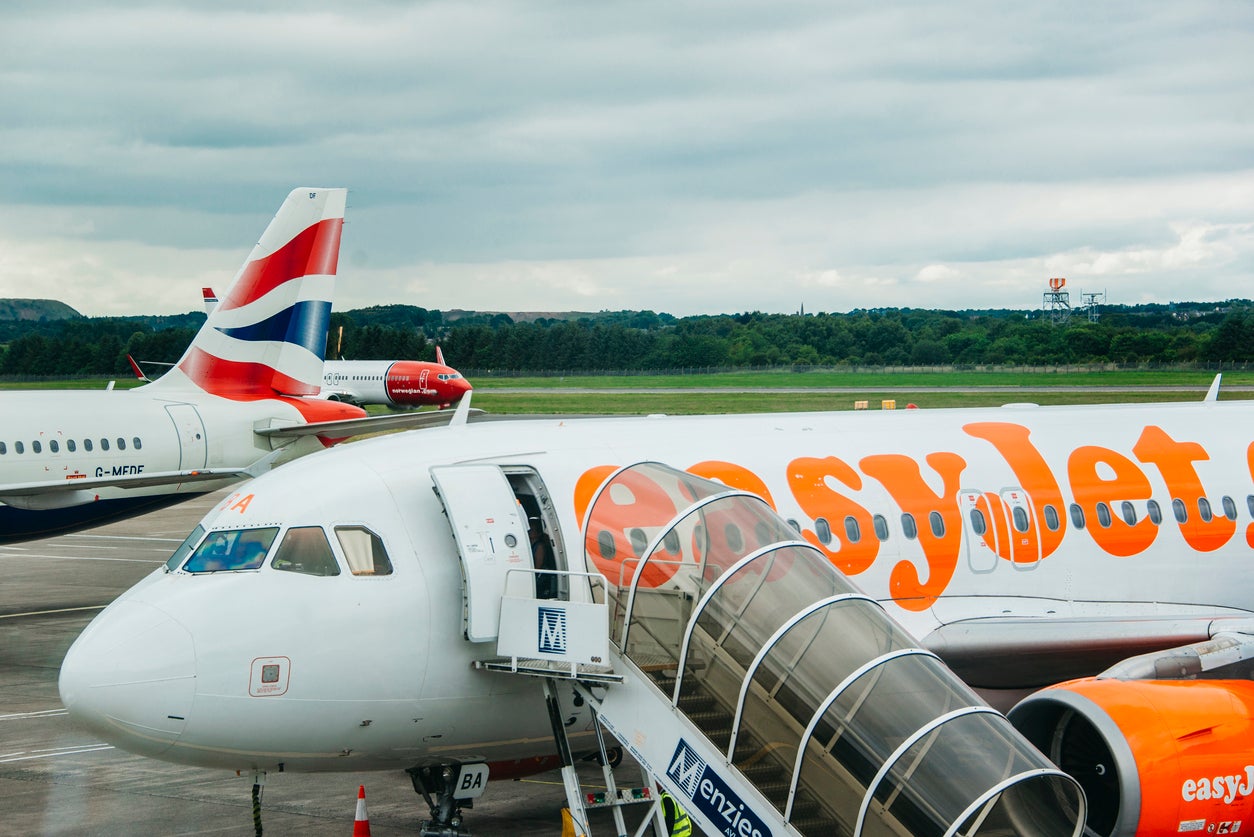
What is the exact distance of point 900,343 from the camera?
5556 inches

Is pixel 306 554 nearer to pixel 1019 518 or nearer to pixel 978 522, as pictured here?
pixel 978 522

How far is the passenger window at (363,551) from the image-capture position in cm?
1263

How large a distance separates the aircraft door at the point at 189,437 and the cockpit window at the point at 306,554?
21424mm

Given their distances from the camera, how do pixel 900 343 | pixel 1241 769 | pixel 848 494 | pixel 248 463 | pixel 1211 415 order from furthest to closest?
pixel 900 343, pixel 248 463, pixel 1211 415, pixel 848 494, pixel 1241 769

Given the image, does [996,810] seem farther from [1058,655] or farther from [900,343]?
[900,343]

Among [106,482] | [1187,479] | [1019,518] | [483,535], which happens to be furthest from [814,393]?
[483,535]

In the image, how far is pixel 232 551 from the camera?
500 inches

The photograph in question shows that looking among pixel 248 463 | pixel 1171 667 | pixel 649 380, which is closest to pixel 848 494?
pixel 1171 667

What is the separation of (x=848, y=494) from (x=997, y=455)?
2.41 metres

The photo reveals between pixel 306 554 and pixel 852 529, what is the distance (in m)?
5.91

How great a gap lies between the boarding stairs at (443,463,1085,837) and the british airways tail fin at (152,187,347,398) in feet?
76.6

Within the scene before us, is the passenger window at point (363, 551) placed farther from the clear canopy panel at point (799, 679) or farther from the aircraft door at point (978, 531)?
the aircraft door at point (978, 531)

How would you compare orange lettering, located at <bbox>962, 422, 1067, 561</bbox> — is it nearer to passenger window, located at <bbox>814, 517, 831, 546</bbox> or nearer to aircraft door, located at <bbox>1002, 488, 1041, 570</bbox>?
aircraft door, located at <bbox>1002, 488, 1041, 570</bbox>

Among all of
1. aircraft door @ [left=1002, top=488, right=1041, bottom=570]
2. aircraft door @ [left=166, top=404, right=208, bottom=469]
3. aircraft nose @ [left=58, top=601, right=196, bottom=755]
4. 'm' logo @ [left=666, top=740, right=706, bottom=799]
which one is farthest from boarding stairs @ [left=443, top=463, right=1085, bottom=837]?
aircraft door @ [left=166, top=404, right=208, bottom=469]
